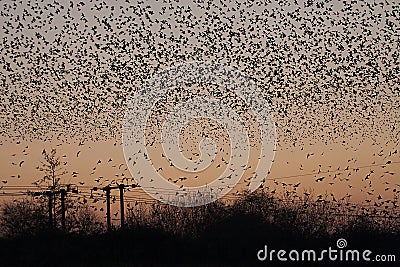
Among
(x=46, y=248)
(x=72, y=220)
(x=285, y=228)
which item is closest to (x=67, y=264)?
(x=46, y=248)

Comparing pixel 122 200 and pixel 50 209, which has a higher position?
pixel 122 200

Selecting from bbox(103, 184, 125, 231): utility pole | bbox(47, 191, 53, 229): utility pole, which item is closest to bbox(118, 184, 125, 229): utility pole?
bbox(103, 184, 125, 231): utility pole

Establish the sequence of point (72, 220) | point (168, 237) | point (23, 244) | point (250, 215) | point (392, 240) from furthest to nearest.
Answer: point (72, 220)
point (250, 215)
point (168, 237)
point (392, 240)
point (23, 244)

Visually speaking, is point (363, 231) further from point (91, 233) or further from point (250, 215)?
point (91, 233)

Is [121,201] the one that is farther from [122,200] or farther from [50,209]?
[50,209]

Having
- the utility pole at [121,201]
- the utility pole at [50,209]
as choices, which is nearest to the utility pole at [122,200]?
the utility pole at [121,201]

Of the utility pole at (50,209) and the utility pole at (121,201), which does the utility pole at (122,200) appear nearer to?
the utility pole at (121,201)

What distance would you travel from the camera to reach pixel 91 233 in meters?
47.5

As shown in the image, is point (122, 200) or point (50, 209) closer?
point (50, 209)

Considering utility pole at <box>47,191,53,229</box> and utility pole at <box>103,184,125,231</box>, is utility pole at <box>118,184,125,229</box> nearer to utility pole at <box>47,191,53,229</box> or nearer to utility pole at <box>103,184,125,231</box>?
utility pole at <box>103,184,125,231</box>

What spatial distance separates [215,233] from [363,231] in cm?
803

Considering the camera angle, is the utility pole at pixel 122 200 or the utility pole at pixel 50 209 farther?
the utility pole at pixel 122 200

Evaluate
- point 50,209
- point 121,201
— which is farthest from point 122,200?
point 50,209

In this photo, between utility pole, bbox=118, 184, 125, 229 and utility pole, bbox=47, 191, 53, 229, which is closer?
utility pole, bbox=47, 191, 53, 229
